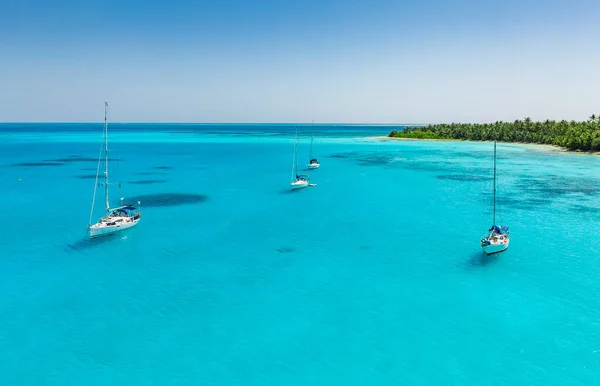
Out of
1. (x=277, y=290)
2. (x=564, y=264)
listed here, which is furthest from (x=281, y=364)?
(x=564, y=264)

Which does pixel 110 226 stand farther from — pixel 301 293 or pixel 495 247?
pixel 495 247

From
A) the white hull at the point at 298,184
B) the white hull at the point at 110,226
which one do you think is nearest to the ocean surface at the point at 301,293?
the white hull at the point at 110,226

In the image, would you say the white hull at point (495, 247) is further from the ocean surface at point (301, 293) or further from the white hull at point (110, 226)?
the white hull at point (110, 226)

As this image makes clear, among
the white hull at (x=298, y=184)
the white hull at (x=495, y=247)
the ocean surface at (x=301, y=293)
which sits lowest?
the ocean surface at (x=301, y=293)

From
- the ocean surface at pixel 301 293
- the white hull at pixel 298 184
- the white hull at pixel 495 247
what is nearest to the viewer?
the ocean surface at pixel 301 293

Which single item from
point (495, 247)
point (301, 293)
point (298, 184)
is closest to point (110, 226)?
point (301, 293)

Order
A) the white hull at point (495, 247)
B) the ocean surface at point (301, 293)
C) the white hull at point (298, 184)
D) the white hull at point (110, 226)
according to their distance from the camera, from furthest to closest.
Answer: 1. the white hull at point (298, 184)
2. the white hull at point (110, 226)
3. the white hull at point (495, 247)
4. the ocean surface at point (301, 293)

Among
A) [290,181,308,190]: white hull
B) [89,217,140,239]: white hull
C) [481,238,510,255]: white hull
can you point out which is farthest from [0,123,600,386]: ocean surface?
[290,181,308,190]: white hull
